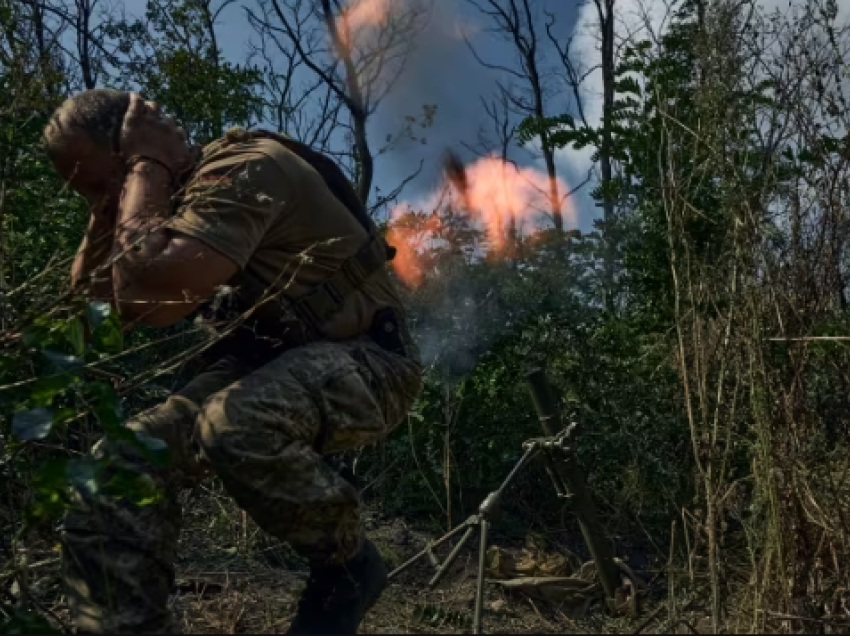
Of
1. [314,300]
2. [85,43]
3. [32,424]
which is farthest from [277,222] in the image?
[85,43]

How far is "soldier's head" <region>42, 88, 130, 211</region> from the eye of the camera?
265 centimetres

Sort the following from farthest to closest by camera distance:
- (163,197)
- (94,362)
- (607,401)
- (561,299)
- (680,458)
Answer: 1. (561,299)
2. (607,401)
3. (680,458)
4. (163,197)
5. (94,362)

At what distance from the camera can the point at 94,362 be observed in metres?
2.17

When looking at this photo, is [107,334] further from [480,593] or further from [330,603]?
[480,593]

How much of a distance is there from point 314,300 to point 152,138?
598 millimetres

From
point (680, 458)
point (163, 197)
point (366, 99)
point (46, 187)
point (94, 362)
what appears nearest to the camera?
point (94, 362)

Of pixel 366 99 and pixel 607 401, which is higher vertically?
pixel 366 99

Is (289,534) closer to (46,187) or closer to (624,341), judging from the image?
(46,187)

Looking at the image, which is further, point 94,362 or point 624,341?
point 624,341

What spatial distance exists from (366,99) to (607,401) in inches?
415

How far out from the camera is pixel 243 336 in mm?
2826

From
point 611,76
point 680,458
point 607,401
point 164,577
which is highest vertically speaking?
point 611,76

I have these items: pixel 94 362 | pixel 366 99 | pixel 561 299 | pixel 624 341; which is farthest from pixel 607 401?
pixel 366 99

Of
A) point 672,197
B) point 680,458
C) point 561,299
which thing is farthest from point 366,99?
point 672,197
